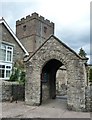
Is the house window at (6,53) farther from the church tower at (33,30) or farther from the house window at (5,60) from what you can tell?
the church tower at (33,30)

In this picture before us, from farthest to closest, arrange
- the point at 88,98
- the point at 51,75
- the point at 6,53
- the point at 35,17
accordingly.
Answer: the point at 35,17 → the point at 6,53 → the point at 51,75 → the point at 88,98

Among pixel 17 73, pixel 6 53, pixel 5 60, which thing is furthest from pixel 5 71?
pixel 6 53

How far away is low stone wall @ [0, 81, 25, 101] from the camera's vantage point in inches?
674

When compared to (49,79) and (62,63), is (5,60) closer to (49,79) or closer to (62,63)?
(49,79)

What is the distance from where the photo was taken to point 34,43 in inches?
1816

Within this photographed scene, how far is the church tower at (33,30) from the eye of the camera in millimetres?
46188

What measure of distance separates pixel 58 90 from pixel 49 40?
11973 millimetres

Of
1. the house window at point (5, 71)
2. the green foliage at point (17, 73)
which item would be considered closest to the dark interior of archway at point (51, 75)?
the green foliage at point (17, 73)

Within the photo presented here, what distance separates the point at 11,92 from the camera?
17.4 meters

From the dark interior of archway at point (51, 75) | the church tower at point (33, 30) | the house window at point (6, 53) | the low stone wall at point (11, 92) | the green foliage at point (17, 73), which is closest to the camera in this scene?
the low stone wall at point (11, 92)

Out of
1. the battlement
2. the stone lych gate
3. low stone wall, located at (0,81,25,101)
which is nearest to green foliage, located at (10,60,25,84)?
low stone wall, located at (0,81,25,101)

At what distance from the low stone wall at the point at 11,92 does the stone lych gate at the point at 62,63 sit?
2168 mm

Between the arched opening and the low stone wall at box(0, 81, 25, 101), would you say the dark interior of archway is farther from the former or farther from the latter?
the low stone wall at box(0, 81, 25, 101)

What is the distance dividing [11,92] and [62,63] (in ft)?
20.1
